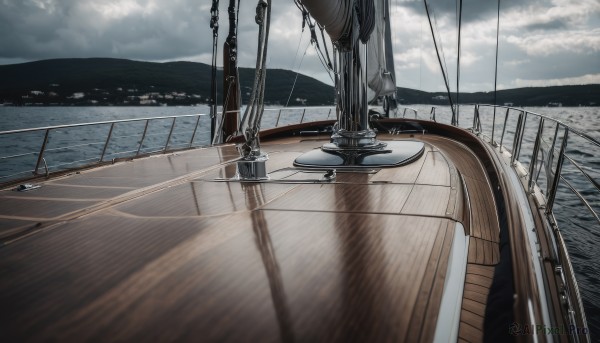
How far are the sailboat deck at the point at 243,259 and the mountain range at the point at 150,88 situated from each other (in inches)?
1402

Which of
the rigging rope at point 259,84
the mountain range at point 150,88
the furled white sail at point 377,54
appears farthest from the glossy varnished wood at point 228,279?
the mountain range at point 150,88

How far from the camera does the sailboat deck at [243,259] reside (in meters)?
0.72

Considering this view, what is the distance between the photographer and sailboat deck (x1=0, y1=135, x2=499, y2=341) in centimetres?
72

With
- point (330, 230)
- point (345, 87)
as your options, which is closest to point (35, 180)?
point (345, 87)

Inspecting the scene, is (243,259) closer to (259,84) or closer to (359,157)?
(259,84)

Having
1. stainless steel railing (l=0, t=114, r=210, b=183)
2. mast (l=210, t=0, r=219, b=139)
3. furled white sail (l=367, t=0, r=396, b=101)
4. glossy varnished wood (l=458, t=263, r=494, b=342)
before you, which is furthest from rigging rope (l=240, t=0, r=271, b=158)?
mast (l=210, t=0, r=219, b=139)

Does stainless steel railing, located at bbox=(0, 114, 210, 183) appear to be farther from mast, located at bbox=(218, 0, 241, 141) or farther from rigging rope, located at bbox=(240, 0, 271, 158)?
rigging rope, located at bbox=(240, 0, 271, 158)

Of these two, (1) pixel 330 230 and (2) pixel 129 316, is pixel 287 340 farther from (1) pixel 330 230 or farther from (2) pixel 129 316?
(1) pixel 330 230

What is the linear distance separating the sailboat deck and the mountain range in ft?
117

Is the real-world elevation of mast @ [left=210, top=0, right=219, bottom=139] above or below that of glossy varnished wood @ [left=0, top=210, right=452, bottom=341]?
above

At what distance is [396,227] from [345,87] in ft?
3.83

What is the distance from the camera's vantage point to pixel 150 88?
75438 millimetres

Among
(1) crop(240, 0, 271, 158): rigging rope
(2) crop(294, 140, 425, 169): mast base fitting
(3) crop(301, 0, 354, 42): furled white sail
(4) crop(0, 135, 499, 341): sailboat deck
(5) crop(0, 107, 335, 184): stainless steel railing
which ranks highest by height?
(3) crop(301, 0, 354, 42): furled white sail

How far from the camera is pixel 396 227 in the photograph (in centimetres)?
120
